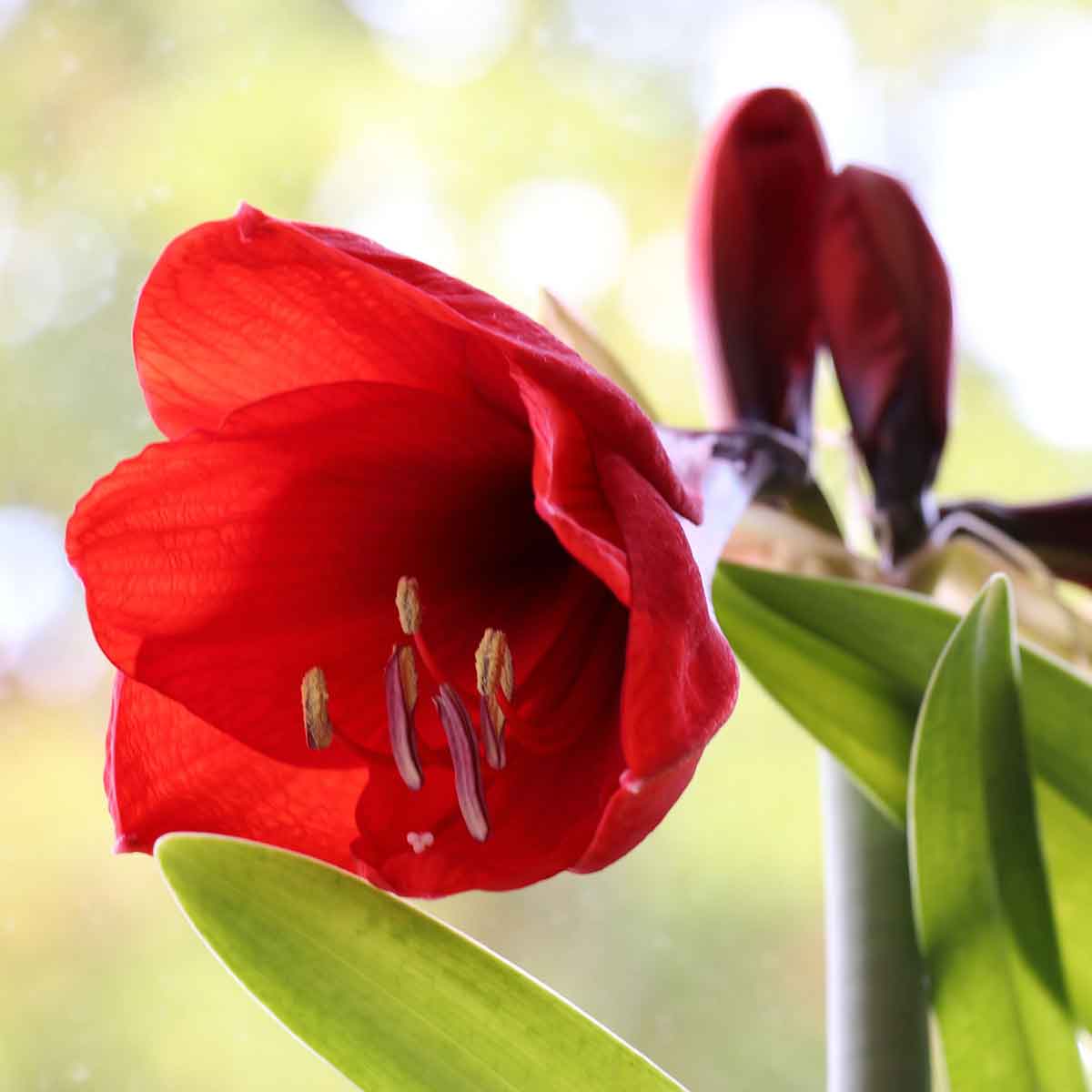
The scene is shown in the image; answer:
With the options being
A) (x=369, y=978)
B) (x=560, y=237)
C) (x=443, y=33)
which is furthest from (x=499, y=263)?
(x=369, y=978)

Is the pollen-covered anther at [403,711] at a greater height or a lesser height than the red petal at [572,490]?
lesser

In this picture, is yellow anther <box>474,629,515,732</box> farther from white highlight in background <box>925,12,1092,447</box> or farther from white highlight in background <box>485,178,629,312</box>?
white highlight in background <box>925,12,1092,447</box>

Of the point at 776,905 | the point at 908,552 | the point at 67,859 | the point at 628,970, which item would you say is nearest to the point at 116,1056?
the point at 67,859

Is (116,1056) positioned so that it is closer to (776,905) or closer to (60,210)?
(776,905)

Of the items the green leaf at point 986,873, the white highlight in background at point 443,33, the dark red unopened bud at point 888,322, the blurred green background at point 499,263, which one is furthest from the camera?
the white highlight in background at point 443,33

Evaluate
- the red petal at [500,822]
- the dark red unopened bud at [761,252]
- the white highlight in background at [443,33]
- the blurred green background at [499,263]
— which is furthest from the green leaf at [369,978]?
the white highlight in background at [443,33]

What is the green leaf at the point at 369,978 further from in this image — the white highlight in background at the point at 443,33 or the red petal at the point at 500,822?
the white highlight in background at the point at 443,33

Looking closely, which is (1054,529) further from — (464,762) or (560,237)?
(560,237)
